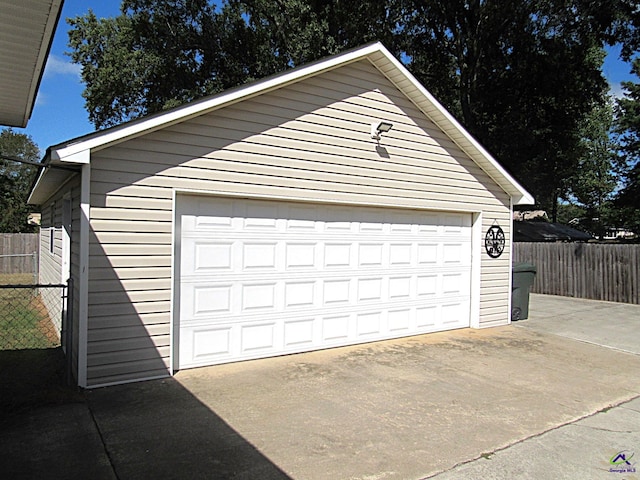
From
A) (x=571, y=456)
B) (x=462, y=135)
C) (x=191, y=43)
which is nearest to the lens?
(x=571, y=456)

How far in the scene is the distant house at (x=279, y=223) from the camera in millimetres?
5289

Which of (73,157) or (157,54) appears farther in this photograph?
(157,54)

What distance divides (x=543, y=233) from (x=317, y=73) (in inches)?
819

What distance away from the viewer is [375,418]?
4.46m

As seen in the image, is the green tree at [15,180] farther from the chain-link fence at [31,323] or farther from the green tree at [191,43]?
the chain-link fence at [31,323]

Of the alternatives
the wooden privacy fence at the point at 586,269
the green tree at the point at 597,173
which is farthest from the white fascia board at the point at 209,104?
the green tree at the point at 597,173

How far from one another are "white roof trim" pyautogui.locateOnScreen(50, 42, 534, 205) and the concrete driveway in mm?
2691

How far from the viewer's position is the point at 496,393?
5.23m

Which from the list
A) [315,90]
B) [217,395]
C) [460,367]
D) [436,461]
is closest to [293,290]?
[217,395]

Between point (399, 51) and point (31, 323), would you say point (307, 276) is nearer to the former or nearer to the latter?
point (31, 323)

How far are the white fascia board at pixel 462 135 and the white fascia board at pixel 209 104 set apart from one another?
65 centimetres

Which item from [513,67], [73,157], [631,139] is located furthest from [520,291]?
[631,139]

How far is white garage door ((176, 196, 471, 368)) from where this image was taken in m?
5.93

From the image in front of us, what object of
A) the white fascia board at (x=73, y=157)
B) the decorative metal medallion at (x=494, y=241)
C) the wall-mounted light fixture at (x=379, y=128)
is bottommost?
the decorative metal medallion at (x=494, y=241)
